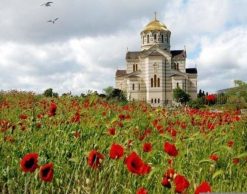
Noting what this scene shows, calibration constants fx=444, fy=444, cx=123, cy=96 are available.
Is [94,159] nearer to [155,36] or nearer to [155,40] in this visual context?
[155,40]

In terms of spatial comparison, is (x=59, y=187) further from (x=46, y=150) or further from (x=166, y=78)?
(x=166, y=78)

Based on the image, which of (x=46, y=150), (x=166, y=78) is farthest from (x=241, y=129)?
(x=166, y=78)

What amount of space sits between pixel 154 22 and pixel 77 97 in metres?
91.2

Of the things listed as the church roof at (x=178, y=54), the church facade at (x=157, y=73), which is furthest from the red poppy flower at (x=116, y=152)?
the church roof at (x=178, y=54)

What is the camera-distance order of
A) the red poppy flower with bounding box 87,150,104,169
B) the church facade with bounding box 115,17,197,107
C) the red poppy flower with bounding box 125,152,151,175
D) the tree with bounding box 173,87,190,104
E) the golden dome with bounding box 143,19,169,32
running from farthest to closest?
the golden dome with bounding box 143,19,169,32 < the church facade with bounding box 115,17,197,107 < the tree with bounding box 173,87,190,104 < the red poppy flower with bounding box 87,150,104,169 < the red poppy flower with bounding box 125,152,151,175

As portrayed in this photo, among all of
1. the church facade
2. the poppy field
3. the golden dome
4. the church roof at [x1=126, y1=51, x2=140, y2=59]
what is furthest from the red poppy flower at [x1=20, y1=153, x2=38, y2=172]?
the church roof at [x1=126, y1=51, x2=140, y2=59]

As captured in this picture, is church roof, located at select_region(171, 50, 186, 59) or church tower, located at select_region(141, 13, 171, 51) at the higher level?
church tower, located at select_region(141, 13, 171, 51)

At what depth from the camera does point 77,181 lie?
10.4ft

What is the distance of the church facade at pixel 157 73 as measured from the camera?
3748 inches

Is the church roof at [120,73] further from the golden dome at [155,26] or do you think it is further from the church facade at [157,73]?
the golden dome at [155,26]

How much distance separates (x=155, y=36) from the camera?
99312mm

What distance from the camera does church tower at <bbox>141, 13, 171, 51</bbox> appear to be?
325ft

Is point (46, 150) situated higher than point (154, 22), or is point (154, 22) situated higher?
point (154, 22)

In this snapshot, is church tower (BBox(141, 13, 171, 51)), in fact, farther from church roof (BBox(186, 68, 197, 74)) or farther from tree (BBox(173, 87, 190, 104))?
tree (BBox(173, 87, 190, 104))
